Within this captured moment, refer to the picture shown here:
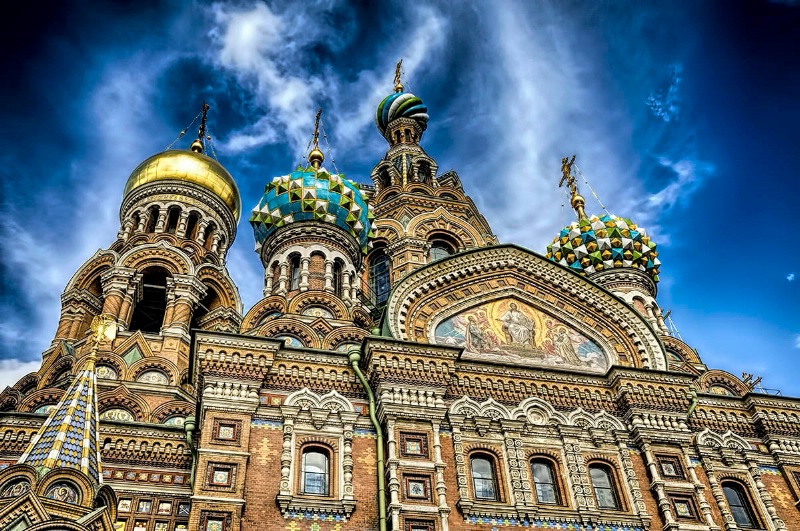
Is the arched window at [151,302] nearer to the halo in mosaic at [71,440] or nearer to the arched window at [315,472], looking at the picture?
the halo in mosaic at [71,440]

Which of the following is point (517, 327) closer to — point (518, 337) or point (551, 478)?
point (518, 337)

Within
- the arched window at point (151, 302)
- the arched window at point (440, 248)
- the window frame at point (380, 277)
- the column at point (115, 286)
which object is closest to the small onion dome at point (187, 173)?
the arched window at point (151, 302)

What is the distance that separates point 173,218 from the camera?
19.1 m

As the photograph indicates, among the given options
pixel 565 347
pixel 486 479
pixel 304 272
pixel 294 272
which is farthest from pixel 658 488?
pixel 294 272

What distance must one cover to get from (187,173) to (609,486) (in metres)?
14.0

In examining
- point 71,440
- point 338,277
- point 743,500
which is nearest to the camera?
point 71,440

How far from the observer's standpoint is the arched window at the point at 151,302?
17219 mm

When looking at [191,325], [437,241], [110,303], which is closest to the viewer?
[110,303]

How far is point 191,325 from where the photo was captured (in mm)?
17203

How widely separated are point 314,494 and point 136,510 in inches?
108

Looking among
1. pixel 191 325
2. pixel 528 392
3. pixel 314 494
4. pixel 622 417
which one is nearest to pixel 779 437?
pixel 622 417

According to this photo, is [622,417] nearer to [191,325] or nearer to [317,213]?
[317,213]

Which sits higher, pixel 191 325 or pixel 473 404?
pixel 191 325

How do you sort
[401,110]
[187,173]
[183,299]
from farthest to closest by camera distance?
[401,110]
[187,173]
[183,299]
